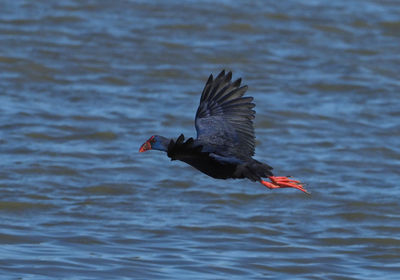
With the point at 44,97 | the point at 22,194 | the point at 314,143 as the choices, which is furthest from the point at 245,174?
the point at 44,97

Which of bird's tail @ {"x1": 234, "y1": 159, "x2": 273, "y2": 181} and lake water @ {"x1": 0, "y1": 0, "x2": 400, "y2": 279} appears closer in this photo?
bird's tail @ {"x1": 234, "y1": 159, "x2": 273, "y2": 181}

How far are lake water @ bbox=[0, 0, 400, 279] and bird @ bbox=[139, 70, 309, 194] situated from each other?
52.5 inches

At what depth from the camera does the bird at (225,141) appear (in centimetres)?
712

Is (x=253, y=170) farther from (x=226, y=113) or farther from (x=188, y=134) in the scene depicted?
(x=188, y=134)

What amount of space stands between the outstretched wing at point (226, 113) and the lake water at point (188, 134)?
135 centimetres

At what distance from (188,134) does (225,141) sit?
524 cm

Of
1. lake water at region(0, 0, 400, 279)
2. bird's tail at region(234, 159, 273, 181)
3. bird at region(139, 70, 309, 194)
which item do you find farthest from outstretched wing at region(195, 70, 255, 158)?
lake water at region(0, 0, 400, 279)

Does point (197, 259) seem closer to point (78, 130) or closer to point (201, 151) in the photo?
point (201, 151)

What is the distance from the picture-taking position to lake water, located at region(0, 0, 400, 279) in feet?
30.0

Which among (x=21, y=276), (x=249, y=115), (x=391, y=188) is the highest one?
(x=249, y=115)

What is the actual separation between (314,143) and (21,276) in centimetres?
598

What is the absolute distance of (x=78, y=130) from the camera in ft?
42.8

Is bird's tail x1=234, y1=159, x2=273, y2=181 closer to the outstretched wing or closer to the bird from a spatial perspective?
the bird

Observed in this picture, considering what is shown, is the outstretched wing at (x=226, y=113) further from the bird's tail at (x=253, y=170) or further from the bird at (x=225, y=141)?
the bird's tail at (x=253, y=170)
